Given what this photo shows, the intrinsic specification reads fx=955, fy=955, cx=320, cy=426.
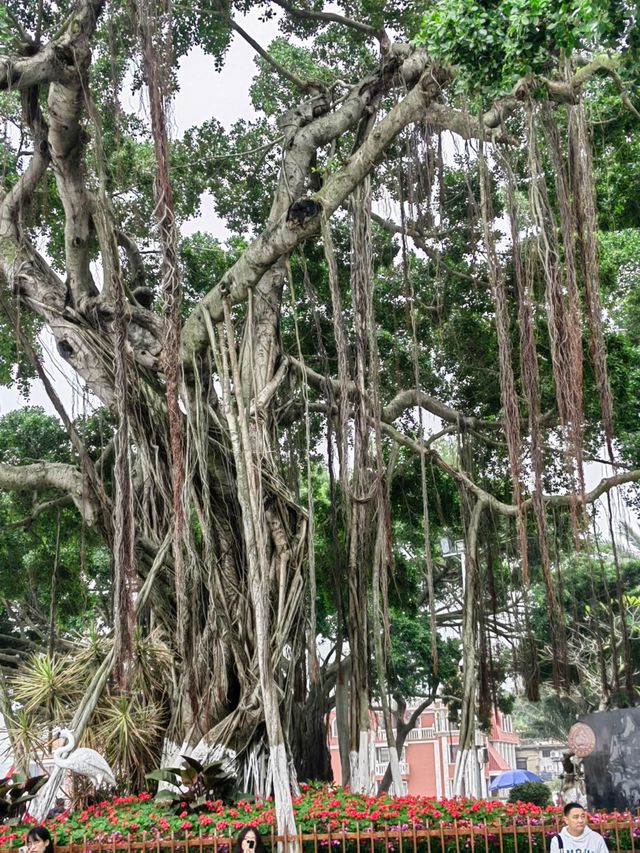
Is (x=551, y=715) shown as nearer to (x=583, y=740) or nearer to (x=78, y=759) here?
(x=583, y=740)

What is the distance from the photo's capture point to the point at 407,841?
4141 mm

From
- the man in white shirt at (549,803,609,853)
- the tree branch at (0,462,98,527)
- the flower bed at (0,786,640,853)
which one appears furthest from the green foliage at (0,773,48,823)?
the man in white shirt at (549,803,609,853)

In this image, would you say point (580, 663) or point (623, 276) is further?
point (580, 663)

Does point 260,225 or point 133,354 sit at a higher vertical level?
point 260,225

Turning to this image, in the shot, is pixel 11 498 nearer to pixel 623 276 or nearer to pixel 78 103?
pixel 78 103

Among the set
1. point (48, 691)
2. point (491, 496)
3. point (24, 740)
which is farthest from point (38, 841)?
point (491, 496)

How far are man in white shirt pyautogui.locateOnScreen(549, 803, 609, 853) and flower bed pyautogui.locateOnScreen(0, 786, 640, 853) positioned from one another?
821 mm

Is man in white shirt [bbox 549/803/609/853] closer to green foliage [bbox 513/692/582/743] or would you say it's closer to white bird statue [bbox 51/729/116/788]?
white bird statue [bbox 51/729/116/788]

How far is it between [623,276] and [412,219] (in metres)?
1.97

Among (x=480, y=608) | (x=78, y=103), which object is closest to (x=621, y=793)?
(x=480, y=608)

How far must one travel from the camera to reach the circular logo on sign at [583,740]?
4.89 metres

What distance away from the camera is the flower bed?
13.5 ft

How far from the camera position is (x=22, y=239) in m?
6.31

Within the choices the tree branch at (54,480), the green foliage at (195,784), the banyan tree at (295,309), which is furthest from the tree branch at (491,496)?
the green foliage at (195,784)
